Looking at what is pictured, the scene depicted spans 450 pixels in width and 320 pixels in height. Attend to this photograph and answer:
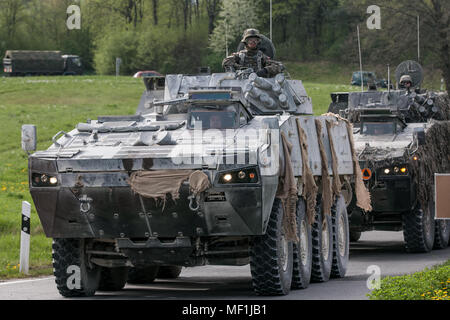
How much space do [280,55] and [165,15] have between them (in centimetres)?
1080

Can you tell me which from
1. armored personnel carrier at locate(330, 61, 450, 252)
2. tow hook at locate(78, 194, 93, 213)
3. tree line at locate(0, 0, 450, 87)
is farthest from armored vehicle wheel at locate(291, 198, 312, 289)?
tree line at locate(0, 0, 450, 87)

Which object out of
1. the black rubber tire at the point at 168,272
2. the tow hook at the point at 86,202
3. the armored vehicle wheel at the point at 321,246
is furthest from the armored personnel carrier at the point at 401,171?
the tow hook at the point at 86,202

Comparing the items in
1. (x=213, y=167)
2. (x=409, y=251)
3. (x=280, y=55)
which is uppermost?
(x=280, y=55)

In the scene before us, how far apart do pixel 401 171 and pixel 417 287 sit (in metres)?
7.38

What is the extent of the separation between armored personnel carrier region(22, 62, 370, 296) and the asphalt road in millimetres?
295

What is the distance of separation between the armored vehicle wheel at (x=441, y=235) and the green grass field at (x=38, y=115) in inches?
253

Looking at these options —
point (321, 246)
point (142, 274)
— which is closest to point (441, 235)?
point (321, 246)

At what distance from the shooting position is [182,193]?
11406 mm

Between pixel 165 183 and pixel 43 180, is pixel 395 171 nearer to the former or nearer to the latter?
pixel 165 183

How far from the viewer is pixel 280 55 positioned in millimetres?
76250

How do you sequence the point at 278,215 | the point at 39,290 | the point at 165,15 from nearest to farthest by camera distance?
the point at 278,215, the point at 39,290, the point at 165,15

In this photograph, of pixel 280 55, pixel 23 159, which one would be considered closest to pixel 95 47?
pixel 280 55

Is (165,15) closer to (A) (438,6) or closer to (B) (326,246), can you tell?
(A) (438,6)

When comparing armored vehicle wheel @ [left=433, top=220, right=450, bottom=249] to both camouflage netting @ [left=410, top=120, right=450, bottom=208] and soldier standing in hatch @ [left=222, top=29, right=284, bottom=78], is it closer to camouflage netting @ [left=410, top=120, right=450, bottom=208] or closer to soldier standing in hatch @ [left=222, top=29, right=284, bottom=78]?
camouflage netting @ [left=410, top=120, right=450, bottom=208]
